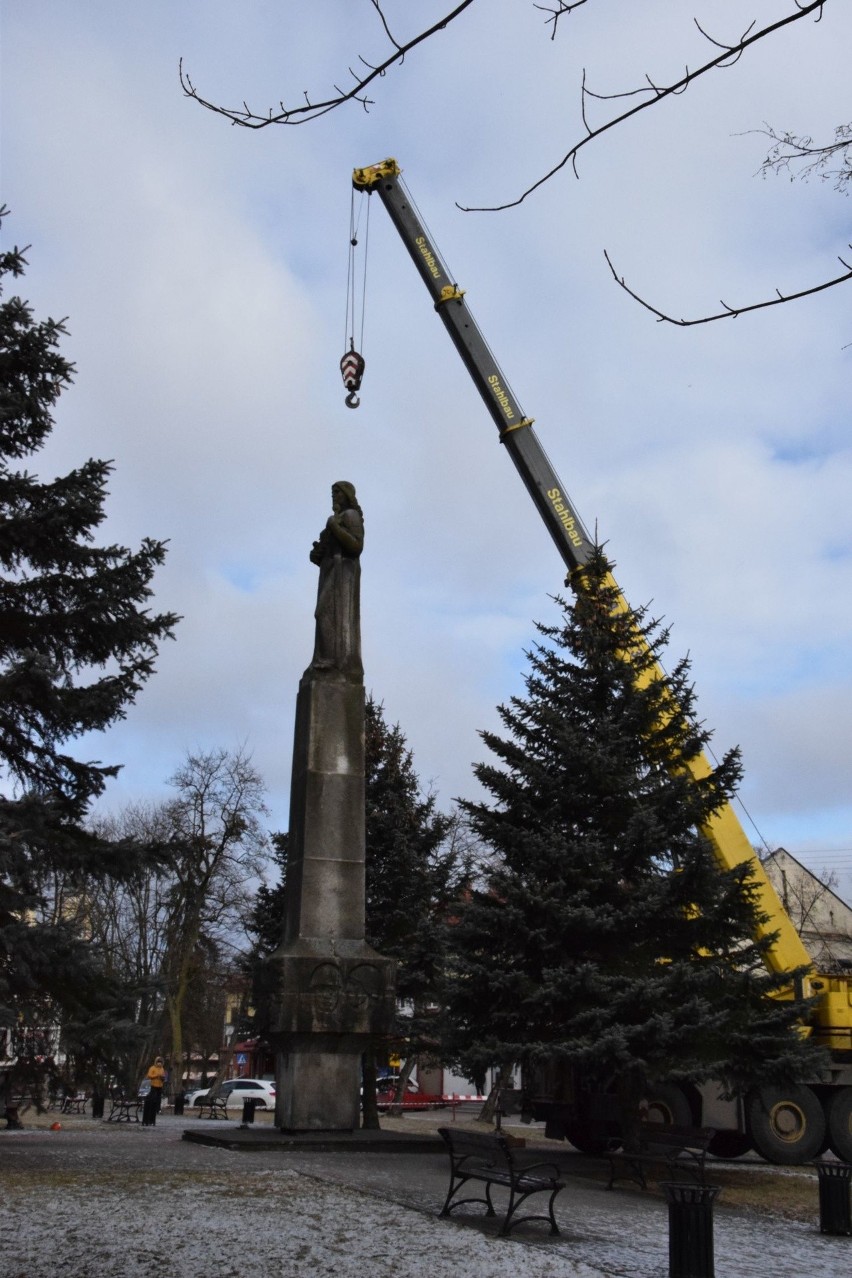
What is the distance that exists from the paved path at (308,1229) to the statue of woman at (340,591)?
6409 mm

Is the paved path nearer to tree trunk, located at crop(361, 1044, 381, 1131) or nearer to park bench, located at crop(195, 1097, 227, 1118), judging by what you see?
tree trunk, located at crop(361, 1044, 381, 1131)

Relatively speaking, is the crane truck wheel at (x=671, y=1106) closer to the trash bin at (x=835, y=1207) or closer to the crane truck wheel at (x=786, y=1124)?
the crane truck wheel at (x=786, y=1124)

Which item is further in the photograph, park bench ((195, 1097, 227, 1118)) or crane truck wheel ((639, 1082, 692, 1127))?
park bench ((195, 1097, 227, 1118))

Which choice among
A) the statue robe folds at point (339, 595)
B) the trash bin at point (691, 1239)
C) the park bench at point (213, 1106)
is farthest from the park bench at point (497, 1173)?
the park bench at point (213, 1106)

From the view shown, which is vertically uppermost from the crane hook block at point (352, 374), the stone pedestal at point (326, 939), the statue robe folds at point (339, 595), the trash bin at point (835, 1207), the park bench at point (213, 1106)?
the crane hook block at point (352, 374)

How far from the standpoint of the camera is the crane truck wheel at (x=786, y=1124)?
54.9ft

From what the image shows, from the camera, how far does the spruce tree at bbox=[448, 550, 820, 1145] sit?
13.0m

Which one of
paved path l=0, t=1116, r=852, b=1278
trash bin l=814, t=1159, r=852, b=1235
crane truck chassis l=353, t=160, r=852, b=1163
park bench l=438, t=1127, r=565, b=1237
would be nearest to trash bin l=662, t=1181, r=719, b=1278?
paved path l=0, t=1116, r=852, b=1278

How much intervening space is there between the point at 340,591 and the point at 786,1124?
9708mm

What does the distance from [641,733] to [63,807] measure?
23.2 ft

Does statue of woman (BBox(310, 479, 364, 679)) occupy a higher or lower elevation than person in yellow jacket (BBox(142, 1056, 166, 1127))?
higher

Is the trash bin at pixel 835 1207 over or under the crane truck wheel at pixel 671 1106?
under

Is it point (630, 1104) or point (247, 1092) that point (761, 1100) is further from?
point (247, 1092)

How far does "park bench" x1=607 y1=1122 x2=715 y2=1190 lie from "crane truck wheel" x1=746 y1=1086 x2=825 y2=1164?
13.4 feet
